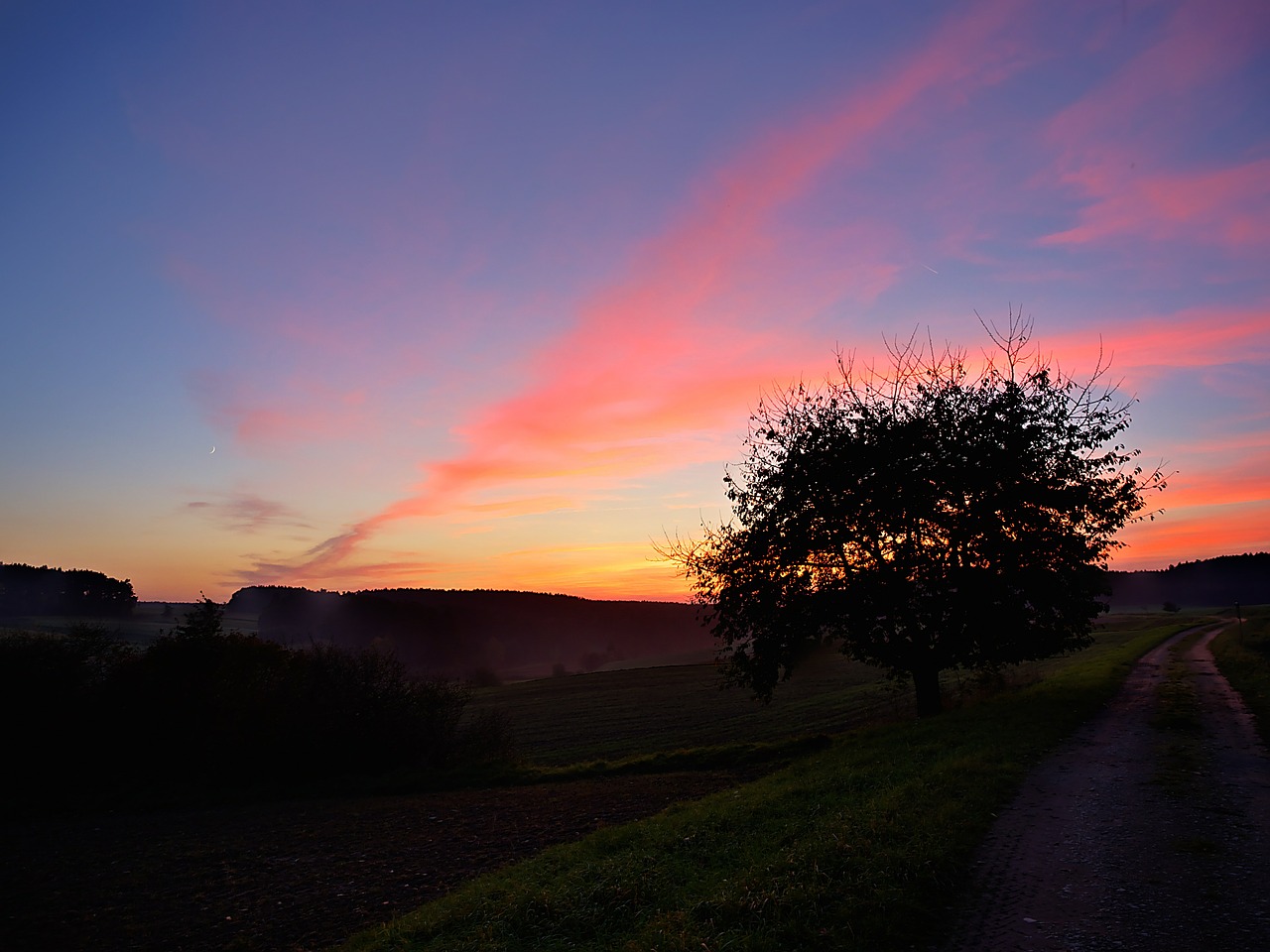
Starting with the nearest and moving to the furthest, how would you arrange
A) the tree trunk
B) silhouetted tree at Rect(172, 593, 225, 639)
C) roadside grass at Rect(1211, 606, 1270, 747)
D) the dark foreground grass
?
1. the dark foreground grass
2. roadside grass at Rect(1211, 606, 1270, 747)
3. the tree trunk
4. silhouetted tree at Rect(172, 593, 225, 639)

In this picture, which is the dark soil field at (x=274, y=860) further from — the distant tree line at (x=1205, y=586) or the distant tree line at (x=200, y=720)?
the distant tree line at (x=1205, y=586)

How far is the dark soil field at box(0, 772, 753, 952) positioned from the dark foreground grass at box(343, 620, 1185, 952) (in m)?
2.28

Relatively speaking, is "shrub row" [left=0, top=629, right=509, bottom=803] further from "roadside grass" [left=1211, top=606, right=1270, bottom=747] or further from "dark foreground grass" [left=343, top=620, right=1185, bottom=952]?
"roadside grass" [left=1211, top=606, right=1270, bottom=747]

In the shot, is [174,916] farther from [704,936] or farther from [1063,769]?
[1063,769]

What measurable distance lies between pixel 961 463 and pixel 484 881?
19735 millimetres

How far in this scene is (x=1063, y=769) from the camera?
13.9 metres

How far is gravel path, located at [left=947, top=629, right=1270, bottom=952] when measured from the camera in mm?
6875

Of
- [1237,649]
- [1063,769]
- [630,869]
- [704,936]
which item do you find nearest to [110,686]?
[630,869]

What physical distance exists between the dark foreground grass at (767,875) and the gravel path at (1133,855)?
0.52m

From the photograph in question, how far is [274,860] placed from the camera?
52.5 ft

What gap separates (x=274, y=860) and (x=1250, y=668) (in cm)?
3554

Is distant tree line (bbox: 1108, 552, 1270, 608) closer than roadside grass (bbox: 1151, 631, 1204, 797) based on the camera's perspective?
No

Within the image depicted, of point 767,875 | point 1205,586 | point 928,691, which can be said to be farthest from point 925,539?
point 1205,586

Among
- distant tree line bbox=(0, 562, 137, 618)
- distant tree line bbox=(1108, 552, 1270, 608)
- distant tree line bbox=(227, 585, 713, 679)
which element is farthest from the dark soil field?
distant tree line bbox=(1108, 552, 1270, 608)
